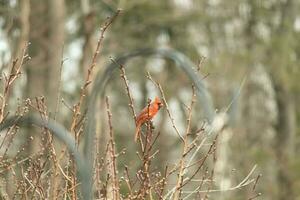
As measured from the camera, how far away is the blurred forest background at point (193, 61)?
18.1 metres

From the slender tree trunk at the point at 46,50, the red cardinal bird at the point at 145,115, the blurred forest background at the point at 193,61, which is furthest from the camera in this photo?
the blurred forest background at the point at 193,61

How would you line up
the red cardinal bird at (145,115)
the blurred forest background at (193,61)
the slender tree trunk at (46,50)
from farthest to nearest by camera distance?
the blurred forest background at (193,61), the slender tree trunk at (46,50), the red cardinal bird at (145,115)

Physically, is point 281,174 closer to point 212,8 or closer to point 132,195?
point 212,8

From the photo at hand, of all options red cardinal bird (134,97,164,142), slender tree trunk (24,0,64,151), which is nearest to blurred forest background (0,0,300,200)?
slender tree trunk (24,0,64,151)

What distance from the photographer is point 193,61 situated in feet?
68.6

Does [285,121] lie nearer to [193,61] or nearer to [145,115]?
[193,61]

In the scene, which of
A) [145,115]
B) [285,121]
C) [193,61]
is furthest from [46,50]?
[145,115]

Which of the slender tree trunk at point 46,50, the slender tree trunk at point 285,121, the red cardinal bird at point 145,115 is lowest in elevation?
the red cardinal bird at point 145,115

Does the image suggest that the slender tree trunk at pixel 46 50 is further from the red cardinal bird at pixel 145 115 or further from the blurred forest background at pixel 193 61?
the red cardinal bird at pixel 145 115

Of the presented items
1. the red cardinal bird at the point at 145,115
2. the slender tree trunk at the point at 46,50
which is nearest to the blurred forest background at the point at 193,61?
the slender tree trunk at the point at 46,50

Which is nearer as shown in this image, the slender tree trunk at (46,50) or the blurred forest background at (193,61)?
the slender tree trunk at (46,50)

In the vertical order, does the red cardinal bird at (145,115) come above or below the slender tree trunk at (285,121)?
below

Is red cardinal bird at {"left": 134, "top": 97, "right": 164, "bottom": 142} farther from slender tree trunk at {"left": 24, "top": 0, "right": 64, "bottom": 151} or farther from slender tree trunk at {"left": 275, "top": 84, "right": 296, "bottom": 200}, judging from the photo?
slender tree trunk at {"left": 275, "top": 84, "right": 296, "bottom": 200}

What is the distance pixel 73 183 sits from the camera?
4930 millimetres
